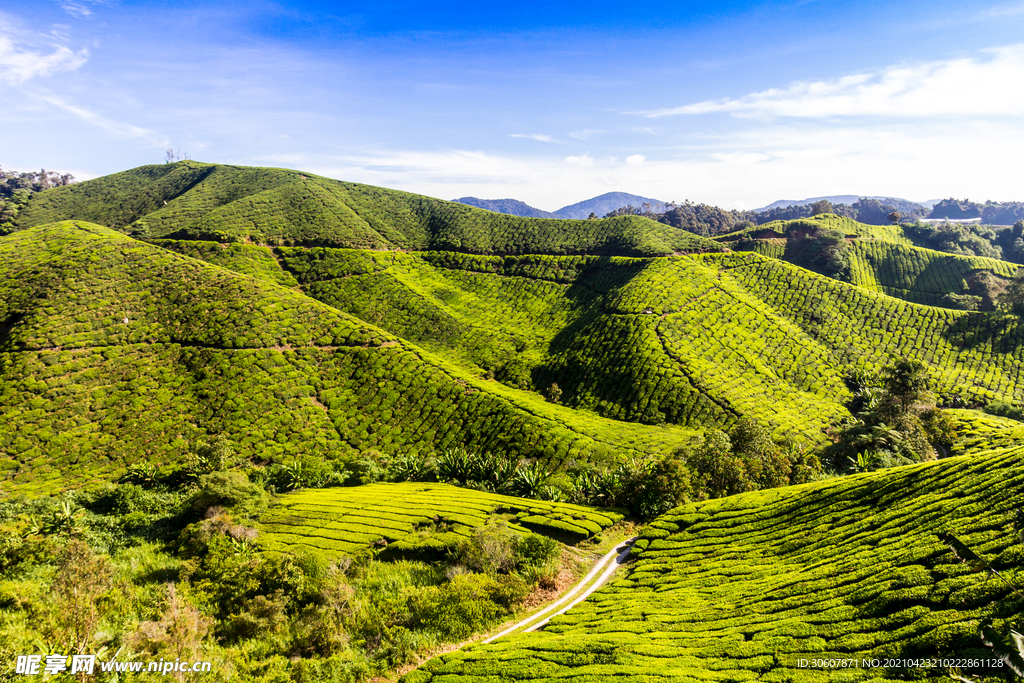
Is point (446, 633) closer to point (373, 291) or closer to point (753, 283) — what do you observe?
point (373, 291)

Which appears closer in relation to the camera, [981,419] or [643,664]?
[643,664]

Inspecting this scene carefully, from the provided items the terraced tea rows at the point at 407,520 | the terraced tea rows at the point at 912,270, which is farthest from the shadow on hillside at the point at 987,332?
the terraced tea rows at the point at 407,520

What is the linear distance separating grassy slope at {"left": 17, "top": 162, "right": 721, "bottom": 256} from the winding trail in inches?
4071

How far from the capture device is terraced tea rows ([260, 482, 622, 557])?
34.8 metres

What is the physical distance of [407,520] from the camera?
38688 mm

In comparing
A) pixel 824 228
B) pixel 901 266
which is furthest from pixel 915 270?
pixel 824 228

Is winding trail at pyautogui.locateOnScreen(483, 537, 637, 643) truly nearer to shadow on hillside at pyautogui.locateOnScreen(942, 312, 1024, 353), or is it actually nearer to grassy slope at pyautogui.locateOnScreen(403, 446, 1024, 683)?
grassy slope at pyautogui.locateOnScreen(403, 446, 1024, 683)

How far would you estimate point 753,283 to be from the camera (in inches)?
4321

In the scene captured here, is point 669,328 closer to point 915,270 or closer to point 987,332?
point 987,332

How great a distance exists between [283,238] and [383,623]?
126 m

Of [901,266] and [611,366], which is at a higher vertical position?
[901,266]

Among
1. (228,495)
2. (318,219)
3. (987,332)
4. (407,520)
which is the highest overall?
(318,219)

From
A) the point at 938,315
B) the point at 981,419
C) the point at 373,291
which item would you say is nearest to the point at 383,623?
the point at 981,419

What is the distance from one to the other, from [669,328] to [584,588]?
69.3 meters
